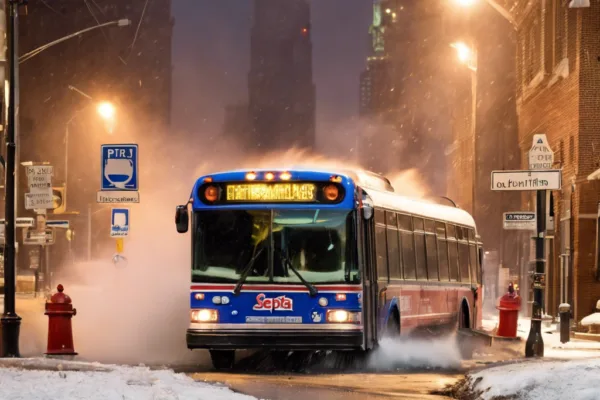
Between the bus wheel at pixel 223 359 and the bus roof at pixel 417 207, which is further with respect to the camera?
the bus roof at pixel 417 207

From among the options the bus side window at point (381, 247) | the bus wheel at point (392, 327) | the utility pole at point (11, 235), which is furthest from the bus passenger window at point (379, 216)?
the utility pole at point (11, 235)

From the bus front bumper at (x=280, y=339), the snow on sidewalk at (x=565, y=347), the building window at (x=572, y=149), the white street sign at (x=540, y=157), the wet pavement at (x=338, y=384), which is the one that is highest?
the building window at (x=572, y=149)

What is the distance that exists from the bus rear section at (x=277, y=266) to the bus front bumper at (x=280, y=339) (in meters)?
0.01

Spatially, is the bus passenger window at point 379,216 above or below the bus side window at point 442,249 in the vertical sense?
above

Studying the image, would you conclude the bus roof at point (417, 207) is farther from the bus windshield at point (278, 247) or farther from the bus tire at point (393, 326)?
the bus tire at point (393, 326)

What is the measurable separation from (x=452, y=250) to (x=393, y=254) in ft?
14.9

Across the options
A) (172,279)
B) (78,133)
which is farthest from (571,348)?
(78,133)

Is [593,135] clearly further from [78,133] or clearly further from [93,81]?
[93,81]

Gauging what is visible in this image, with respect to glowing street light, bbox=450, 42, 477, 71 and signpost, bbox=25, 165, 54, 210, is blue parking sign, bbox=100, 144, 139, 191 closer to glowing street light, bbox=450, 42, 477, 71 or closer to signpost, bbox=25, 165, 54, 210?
signpost, bbox=25, 165, 54, 210

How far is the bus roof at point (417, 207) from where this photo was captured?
18.8 m

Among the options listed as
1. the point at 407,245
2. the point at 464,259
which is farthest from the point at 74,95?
the point at 407,245

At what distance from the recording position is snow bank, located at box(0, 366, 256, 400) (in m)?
11.4

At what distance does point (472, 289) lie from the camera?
25.7 metres

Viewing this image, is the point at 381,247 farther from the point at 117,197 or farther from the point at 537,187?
the point at 117,197
